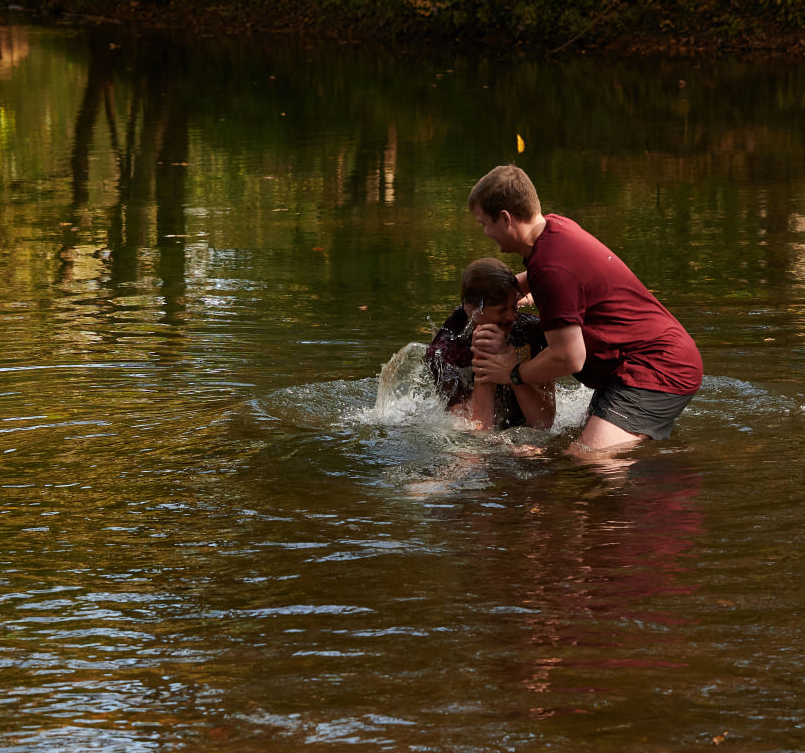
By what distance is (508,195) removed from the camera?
5.69 meters

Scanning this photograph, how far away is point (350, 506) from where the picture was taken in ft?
18.2

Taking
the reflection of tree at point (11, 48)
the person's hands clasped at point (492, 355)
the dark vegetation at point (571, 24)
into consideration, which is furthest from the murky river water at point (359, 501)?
the dark vegetation at point (571, 24)

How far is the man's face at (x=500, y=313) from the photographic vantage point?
20.7 feet

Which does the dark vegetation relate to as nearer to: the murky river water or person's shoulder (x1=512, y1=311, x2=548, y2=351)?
the murky river water

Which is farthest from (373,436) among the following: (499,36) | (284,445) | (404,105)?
(499,36)

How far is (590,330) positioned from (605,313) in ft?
0.37

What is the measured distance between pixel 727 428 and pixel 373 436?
191 cm

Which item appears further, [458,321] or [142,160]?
[142,160]

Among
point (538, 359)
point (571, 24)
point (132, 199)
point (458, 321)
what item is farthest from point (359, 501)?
point (571, 24)

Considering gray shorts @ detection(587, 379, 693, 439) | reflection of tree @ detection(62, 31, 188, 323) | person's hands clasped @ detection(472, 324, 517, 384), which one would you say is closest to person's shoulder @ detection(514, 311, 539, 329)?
person's hands clasped @ detection(472, 324, 517, 384)

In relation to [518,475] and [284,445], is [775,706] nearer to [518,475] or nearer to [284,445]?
[518,475]

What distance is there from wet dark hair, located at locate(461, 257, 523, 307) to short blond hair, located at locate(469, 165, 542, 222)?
0.50m

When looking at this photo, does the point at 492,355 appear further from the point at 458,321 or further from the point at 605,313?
the point at 605,313

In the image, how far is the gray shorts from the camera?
612 centimetres
